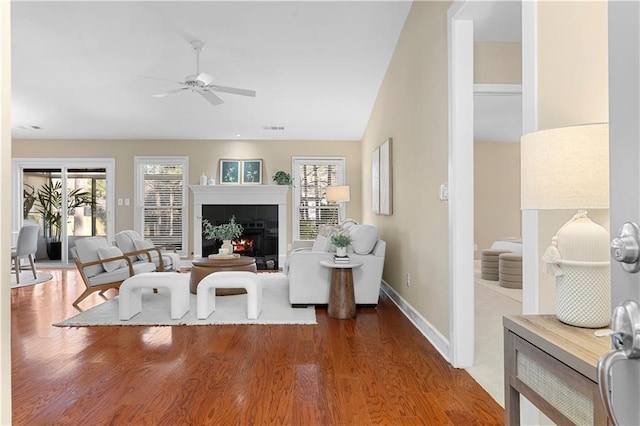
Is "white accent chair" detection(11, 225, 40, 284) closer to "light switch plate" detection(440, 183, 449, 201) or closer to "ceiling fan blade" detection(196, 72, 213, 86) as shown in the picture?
"ceiling fan blade" detection(196, 72, 213, 86)

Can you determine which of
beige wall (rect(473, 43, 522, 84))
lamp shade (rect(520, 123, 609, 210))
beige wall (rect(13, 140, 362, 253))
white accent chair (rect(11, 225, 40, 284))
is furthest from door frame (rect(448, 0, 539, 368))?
white accent chair (rect(11, 225, 40, 284))

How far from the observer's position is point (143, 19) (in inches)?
157

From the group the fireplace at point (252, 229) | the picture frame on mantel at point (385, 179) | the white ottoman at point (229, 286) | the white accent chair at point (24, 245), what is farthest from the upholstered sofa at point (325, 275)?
the white accent chair at point (24, 245)

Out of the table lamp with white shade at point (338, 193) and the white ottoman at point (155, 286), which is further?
the table lamp with white shade at point (338, 193)

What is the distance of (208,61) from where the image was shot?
4.79m

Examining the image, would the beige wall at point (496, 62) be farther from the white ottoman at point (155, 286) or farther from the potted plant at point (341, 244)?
the white ottoman at point (155, 286)

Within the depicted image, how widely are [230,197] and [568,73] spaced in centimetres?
647

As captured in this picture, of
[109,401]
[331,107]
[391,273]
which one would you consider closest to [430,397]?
[109,401]

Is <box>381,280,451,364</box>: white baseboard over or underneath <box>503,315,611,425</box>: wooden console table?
underneath

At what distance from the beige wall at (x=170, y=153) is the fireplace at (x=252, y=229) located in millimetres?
359

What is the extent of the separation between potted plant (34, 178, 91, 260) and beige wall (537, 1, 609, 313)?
8167 millimetres

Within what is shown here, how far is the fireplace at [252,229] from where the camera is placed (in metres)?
7.46

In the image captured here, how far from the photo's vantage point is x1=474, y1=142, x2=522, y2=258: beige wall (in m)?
7.54

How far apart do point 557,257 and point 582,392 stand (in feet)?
1.42
